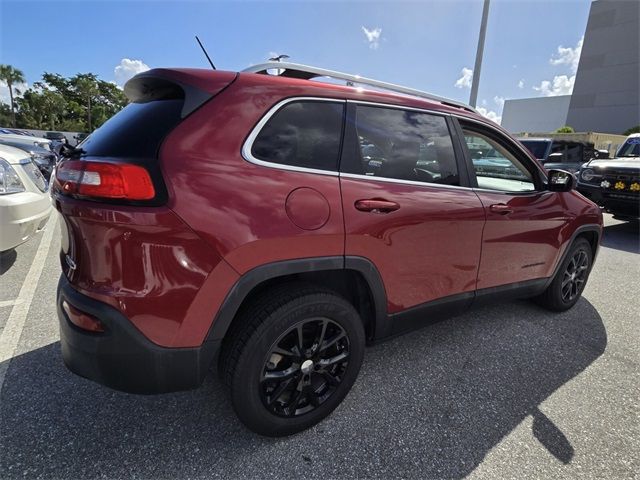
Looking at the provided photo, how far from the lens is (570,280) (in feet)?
11.3

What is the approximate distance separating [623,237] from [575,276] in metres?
4.74

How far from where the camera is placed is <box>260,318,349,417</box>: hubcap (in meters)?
1.84

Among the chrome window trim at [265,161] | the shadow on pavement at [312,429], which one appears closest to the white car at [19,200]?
the shadow on pavement at [312,429]

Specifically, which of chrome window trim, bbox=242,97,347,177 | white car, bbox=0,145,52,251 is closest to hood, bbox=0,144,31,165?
white car, bbox=0,145,52,251

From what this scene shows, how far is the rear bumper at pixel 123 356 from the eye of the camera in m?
1.52

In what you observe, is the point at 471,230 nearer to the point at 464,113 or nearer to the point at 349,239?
the point at 464,113

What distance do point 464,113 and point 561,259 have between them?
1.70 m

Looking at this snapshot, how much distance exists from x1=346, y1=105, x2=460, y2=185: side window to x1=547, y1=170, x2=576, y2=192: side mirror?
1.10m

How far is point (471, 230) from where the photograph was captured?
239cm

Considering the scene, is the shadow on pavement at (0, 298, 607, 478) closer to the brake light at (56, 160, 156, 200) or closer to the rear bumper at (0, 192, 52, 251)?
the brake light at (56, 160, 156, 200)

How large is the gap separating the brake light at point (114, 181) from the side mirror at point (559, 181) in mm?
2929

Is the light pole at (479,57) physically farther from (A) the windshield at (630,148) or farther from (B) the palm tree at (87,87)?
(B) the palm tree at (87,87)

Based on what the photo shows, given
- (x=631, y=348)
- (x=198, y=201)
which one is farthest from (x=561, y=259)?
(x=198, y=201)

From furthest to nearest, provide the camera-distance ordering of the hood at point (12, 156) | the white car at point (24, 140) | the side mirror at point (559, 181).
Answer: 1. the white car at point (24, 140)
2. the hood at point (12, 156)
3. the side mirror at point (559, 181)
